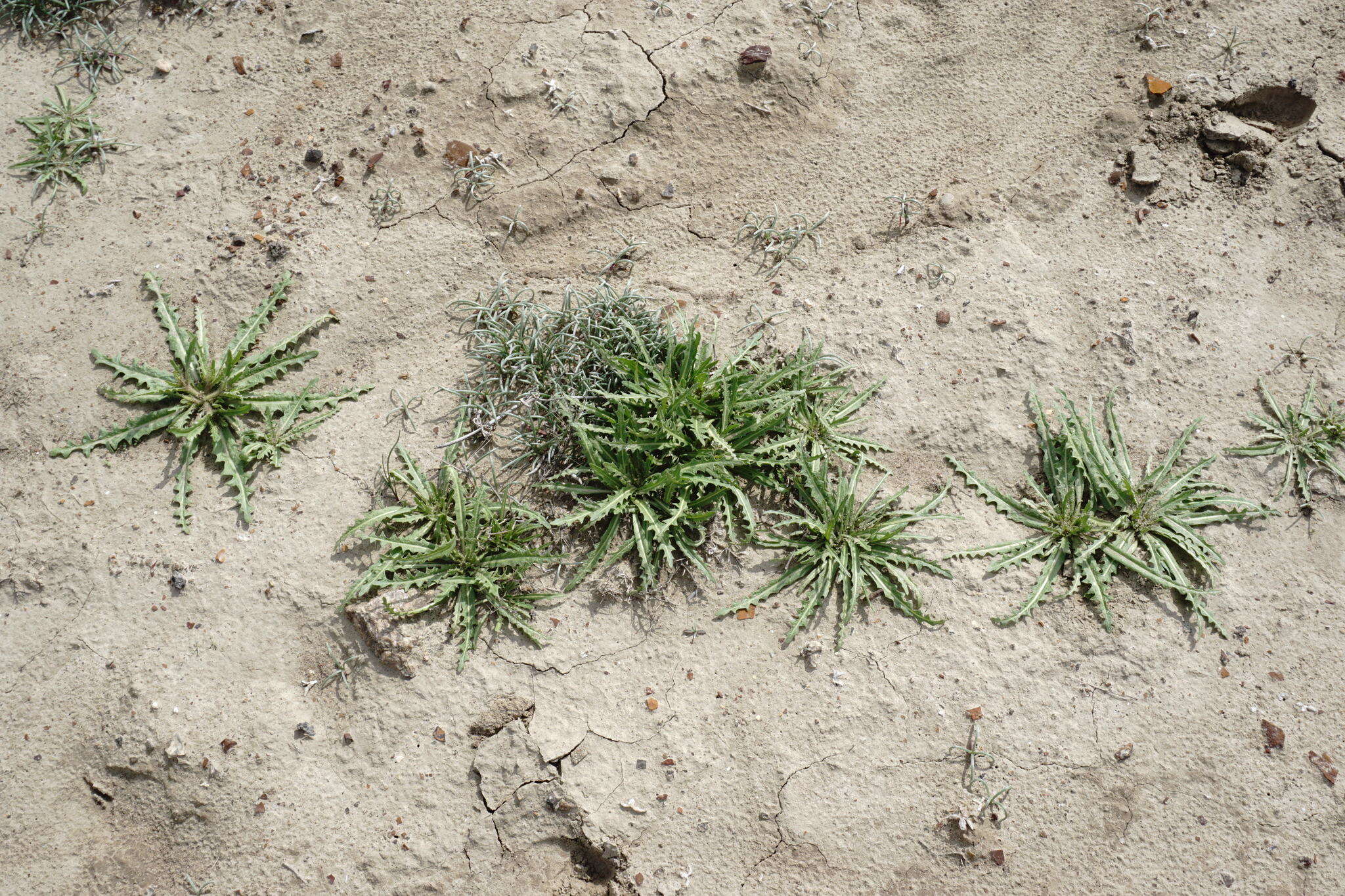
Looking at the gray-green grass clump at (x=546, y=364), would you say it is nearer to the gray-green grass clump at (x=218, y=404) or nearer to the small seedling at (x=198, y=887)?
the gray-green grass clump at (x=218, y=404)

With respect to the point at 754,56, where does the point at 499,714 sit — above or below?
below

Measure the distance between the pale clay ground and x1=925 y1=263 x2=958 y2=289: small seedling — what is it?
49 millimetres

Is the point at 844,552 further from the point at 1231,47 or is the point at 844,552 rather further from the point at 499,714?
the point at 1231,47

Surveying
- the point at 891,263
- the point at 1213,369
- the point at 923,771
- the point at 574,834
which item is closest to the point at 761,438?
the point at 891,263

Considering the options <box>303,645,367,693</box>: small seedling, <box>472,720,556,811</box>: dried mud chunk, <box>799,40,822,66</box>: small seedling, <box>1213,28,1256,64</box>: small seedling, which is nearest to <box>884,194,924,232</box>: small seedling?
<box>799,40,822,66</box>: small seedling

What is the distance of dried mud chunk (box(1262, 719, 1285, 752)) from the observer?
2.43 meters

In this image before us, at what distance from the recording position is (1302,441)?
275 centimetres

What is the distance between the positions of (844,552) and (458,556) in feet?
3.78

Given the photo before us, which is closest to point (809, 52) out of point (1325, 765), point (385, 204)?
point (385, 204)

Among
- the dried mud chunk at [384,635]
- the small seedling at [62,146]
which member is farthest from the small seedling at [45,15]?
the dried mud chunk at [384,635]

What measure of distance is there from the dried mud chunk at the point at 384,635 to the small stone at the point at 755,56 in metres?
2.33

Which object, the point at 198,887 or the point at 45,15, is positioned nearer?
the point at 198,887

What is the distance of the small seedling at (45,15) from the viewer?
11.1ft

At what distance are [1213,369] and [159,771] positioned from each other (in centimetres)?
349
